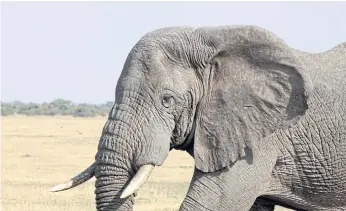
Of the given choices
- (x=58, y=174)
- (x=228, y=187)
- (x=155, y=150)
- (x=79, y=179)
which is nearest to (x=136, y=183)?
(x=155, y=150)

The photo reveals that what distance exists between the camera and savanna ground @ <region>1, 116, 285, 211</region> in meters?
14.0

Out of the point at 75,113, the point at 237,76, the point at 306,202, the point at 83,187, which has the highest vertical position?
the point at 237,76

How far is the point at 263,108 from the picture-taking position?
6.81 meters

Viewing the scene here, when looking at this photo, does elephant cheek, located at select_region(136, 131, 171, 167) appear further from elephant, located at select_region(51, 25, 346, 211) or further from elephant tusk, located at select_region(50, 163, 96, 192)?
elephant tusk, located at select_region(50, 163, 96, 192)

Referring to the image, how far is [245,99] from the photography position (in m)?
6.78

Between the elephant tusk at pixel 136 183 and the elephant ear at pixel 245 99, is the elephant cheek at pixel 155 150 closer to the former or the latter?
the elephant tusk at pixel 136 183

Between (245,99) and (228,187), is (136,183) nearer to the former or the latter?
(228,187)

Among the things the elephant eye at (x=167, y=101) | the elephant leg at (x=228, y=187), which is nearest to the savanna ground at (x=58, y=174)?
the elephant leg at (x=228, y=187)

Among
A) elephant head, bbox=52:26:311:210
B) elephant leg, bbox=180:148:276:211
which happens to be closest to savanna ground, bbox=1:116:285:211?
elephant leg, bbox=180:148:276:211

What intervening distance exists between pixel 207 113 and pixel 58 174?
1291 centimetres

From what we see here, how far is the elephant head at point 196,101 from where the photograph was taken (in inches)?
257

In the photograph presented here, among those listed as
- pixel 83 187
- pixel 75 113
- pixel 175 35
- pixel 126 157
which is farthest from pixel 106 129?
pixel 75 113

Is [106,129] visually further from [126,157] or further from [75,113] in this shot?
[75,113]

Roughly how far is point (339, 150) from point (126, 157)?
156 centimetres
